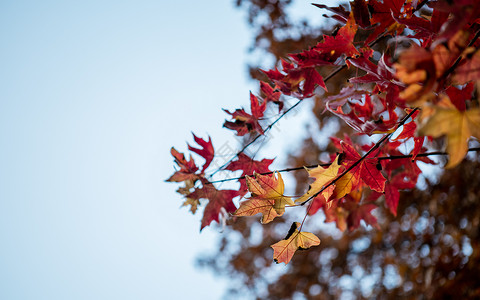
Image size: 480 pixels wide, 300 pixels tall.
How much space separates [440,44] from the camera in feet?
1.71

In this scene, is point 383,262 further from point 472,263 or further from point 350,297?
point 472,263

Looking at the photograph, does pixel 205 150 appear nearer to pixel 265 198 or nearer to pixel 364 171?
pixel 265 198

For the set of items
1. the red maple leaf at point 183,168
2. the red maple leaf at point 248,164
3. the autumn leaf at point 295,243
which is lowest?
the autumn leaf at point 295,243

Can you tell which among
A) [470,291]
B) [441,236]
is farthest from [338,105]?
[441,236]

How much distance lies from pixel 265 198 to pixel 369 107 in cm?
71

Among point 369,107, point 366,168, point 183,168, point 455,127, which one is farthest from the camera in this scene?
point 369,107

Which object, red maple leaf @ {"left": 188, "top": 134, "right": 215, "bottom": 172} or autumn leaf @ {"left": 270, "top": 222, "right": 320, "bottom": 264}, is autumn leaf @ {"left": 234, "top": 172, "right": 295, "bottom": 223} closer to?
autumn leaf @ {"left": 270, "top": 222, "right": 320, "bottom": 264}

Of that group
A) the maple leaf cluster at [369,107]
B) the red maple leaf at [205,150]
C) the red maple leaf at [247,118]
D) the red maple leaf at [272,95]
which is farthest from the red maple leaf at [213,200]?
the red maple leaf at [272,95]

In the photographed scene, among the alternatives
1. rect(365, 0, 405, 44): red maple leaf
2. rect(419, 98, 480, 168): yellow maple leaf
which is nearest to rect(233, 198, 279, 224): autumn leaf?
rect(419, 98, 480, 168): yellow maple leaf

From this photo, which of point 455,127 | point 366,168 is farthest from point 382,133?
point 455,127

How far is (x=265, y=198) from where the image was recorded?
817 mm

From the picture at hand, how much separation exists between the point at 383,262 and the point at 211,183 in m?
4.01

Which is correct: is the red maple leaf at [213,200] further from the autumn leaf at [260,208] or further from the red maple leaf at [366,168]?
the red maple leaf at [366,168]

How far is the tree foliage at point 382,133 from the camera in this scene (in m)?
0.51
